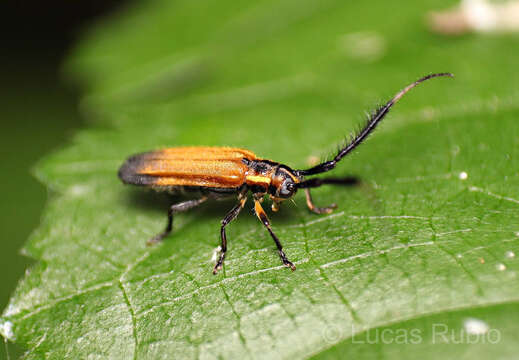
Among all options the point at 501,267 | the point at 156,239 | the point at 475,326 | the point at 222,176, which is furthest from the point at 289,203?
the point at 475,326

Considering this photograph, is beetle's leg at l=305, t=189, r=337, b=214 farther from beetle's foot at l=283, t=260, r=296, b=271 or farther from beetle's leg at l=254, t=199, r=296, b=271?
beetle's foot at l=283, t=260, r=296, b=271

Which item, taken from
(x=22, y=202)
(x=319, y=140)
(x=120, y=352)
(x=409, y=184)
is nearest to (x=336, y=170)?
(x=319, y=140)

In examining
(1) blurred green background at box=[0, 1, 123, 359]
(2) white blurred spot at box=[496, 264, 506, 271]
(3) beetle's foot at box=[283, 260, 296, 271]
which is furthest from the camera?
(1) blurred green background at box=[0, 1, 123, 359]

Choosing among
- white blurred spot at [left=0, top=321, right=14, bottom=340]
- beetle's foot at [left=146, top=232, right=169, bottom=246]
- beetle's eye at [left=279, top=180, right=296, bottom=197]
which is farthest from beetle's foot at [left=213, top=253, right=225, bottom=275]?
white blurred spot at [left=0, top=321, right=14, bottom=340]

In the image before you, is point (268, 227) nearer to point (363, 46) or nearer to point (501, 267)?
point (501, 267)

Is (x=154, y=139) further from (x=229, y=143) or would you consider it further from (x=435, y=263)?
(x=435, y=263)
